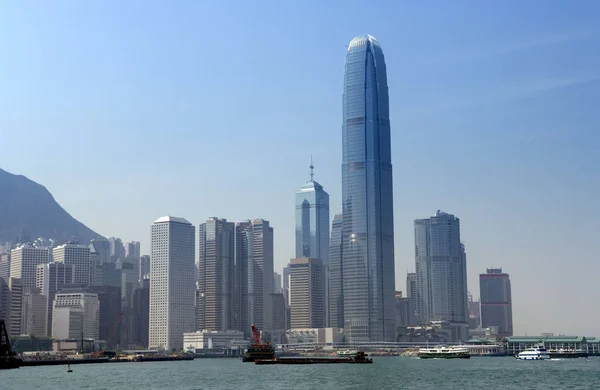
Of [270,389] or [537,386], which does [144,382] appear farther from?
[537,386]

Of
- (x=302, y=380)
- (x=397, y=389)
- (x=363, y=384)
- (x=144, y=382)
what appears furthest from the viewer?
(x=144, y=382)

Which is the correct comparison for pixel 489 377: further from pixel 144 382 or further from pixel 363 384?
pixel 144 382

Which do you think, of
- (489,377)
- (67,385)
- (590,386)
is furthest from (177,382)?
(590,386)

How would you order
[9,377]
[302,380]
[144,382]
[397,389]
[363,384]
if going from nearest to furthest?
[397,389]
[363,384]
[302,380]
[144,382]
[9,377]

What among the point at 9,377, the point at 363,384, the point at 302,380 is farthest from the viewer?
the point at 9,377

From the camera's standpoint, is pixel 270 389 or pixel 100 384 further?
pixel 100 384

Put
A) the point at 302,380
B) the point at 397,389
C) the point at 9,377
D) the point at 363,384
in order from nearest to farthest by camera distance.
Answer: the point at 397,389, the point at 363,384, the point at 302,380, the point at 9,377

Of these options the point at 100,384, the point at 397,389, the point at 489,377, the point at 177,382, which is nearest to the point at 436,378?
the point at 489,377

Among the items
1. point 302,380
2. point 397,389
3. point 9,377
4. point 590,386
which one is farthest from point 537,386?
point 9,377

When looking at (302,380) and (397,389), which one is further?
(302,380)
